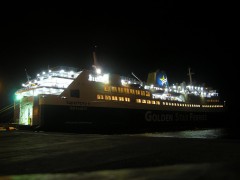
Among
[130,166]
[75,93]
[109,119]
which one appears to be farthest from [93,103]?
[130,166]

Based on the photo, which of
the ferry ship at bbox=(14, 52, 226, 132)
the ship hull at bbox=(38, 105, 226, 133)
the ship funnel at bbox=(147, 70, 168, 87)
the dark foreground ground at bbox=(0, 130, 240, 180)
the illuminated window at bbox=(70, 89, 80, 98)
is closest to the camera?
the dark foreground ground at bbox=(0, 130, 240, 180)

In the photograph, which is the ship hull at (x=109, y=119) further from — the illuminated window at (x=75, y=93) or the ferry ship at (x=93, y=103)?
the illuminated window at (x=75, y=93)

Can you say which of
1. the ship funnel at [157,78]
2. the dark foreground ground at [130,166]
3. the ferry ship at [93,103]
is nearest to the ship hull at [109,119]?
the ferry ship at [93,103]

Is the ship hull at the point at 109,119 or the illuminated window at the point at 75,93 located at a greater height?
the illuminated window at the point at 75,93

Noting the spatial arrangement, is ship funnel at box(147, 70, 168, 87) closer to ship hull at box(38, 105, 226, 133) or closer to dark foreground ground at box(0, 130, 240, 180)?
ship hull at box(38, 105, 226, 133)

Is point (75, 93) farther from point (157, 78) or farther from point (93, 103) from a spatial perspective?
point (157, 78)

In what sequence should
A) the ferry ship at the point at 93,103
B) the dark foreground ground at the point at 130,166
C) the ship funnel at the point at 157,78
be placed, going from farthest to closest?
the ship funnel at the point at 157,78
the ferry ship at the point at 93,103
the dark foreground ground at the point at 130,166

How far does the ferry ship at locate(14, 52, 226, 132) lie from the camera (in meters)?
22.9

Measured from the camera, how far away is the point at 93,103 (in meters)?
26.0

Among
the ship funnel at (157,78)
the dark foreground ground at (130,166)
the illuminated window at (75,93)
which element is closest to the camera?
the dark foreground ground at (130,166)

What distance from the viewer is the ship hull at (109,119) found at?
22.4 meters

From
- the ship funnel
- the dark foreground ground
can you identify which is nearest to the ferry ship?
the ship funnel

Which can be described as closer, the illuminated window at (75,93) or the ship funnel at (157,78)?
the illuminated window at (75,93)

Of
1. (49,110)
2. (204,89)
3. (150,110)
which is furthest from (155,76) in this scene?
(49,110)
